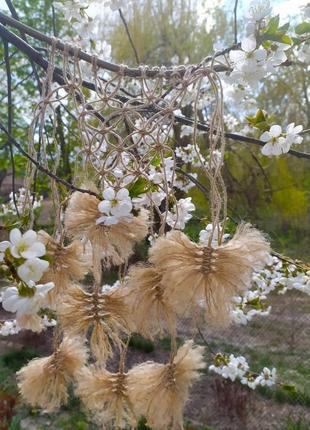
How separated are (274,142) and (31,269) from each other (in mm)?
515

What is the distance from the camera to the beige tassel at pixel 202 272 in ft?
1.60

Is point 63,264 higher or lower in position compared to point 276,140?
lower

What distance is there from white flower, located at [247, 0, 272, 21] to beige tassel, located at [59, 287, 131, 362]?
39cm

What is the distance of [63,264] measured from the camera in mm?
610

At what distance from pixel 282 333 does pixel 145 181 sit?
4.17m

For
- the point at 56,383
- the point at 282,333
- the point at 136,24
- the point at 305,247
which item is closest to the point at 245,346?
the point at 282,333

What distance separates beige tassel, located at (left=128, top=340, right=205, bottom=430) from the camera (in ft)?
1.77

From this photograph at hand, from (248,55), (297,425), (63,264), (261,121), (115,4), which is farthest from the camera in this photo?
(297,425)

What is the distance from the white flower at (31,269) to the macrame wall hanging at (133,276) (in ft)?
0.25

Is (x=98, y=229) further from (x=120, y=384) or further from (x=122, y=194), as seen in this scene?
(x=120, y=384)

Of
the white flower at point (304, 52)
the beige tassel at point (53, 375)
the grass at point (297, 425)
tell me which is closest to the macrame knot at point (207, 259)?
the beige tassel at point (53, 375)

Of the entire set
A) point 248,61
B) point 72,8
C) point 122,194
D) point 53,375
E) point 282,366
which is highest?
point 72,8

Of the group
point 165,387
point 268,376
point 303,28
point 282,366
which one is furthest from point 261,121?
point 282,366

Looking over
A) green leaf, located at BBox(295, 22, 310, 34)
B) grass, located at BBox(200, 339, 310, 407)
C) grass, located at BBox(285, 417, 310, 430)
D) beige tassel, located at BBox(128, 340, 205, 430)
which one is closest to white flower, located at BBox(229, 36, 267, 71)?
green leaf, located at BBox(295, 22, 310, 34)
